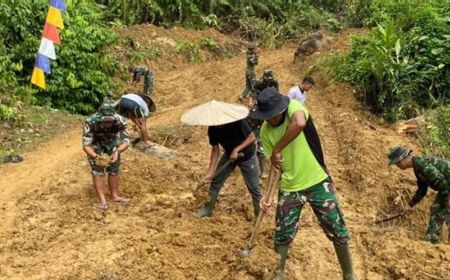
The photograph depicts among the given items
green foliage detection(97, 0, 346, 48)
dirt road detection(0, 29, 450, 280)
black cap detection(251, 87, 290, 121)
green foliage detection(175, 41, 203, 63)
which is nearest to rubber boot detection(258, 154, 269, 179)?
dirt road detection(0, 29, 450, 280)

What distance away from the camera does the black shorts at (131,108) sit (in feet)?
29.6

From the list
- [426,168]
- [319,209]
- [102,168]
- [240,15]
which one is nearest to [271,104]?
[319,209]

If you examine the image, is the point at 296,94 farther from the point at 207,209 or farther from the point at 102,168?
the point at 102,168

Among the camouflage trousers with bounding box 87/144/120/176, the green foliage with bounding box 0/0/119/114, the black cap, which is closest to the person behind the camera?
the black cap

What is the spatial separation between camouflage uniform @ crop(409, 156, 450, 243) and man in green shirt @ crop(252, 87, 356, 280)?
1596 mm

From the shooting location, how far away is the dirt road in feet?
18.4

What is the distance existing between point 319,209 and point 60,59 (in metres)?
9.47

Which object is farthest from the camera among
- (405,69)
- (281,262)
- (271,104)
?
Answer: (405,69)

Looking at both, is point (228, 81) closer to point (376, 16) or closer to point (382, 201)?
point (376, 16)

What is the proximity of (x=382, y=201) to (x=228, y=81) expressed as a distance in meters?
8.17

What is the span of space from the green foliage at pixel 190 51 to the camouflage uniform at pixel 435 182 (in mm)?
12844

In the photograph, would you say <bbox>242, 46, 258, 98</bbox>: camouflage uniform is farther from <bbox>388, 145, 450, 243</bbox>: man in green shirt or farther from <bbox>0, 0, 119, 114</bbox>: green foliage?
<bbox>388, 145, 450, 243</bbox>: man in green shirt

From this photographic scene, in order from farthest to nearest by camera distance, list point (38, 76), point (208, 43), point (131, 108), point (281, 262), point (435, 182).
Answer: point (208, 43) < point (38, 76) < point (131, 108) < point (435, 182) < point (281, 262)

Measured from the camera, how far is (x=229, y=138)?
638 centimetres
